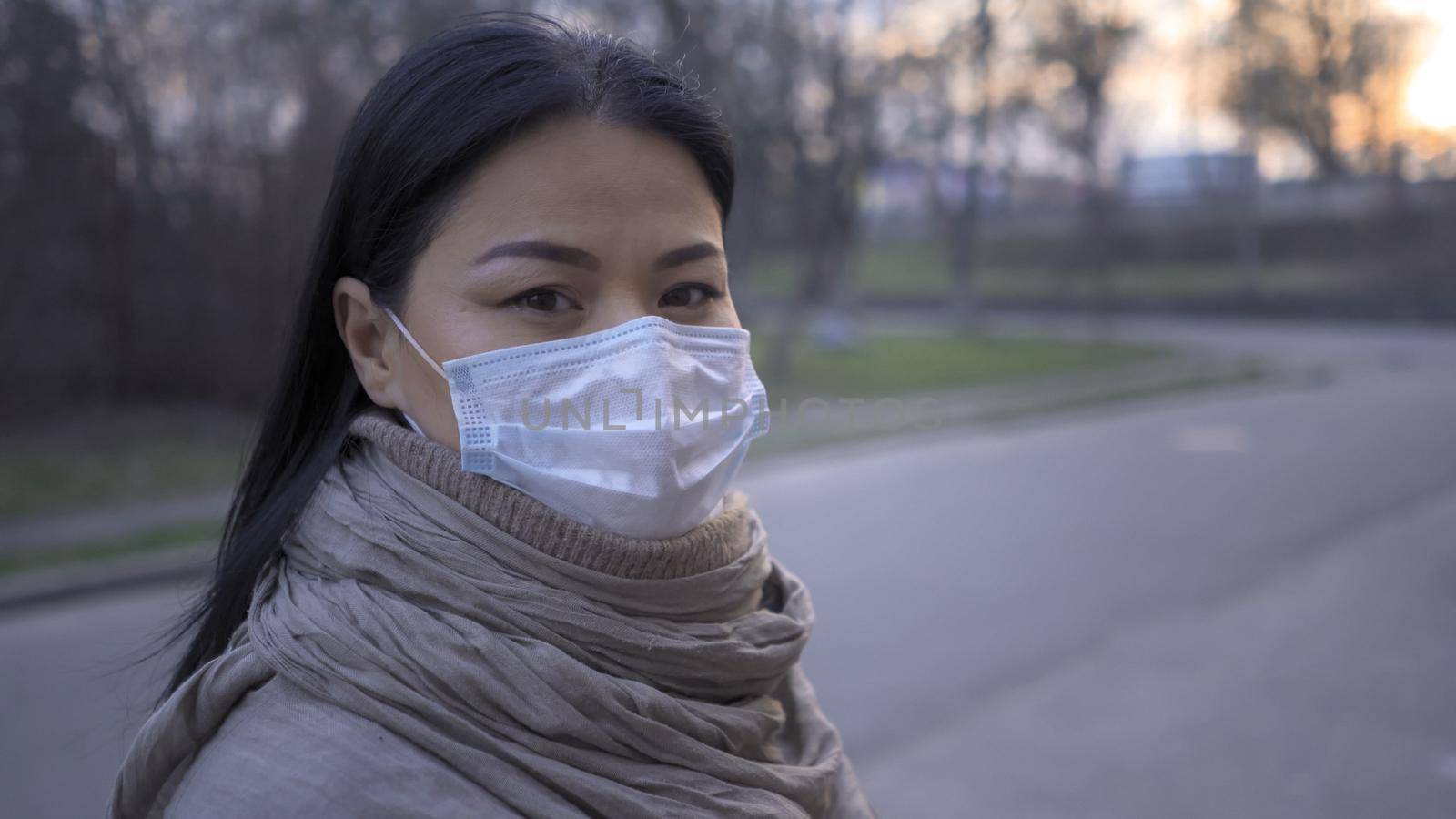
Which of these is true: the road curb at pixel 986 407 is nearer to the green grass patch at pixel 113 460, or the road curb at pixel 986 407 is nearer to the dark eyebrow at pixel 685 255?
the dark eyebrow at pixel 685 255

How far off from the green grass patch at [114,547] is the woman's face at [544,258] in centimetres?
555

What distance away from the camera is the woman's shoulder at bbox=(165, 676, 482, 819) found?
1.12m

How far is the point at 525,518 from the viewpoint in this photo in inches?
51.9

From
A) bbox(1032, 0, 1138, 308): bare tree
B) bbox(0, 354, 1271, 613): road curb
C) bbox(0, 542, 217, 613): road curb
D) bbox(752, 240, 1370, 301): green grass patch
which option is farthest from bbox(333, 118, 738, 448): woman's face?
bbox(752, 240, 1370, 301): green grass patch

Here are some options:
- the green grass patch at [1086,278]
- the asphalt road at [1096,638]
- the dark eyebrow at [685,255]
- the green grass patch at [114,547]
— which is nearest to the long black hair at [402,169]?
the dark eyebrow at [685,255]

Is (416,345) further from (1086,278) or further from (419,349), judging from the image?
(1086,278)

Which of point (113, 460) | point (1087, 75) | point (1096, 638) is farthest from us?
point (1087, 75)

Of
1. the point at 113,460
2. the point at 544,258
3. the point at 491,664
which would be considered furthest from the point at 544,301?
the point at 113,460

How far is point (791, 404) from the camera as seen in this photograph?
13.5 m

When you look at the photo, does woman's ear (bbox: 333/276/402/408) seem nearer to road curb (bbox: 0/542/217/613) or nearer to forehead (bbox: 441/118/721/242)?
forehead (bbox: 441/118/721/242)

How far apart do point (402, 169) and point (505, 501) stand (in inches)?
15.9

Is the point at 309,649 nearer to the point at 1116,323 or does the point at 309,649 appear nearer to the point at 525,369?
the point at 525,369

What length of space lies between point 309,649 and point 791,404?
12.4 meters

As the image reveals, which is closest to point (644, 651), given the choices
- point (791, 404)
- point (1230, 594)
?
point (1230, 594)
